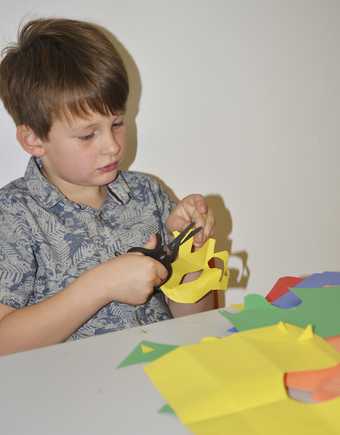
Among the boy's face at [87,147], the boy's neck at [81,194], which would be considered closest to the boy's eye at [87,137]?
the boy's face at [87,147]

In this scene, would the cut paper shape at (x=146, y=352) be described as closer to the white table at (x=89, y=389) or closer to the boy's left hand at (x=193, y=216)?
the white table at (x=89, y=389)

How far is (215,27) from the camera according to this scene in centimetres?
114

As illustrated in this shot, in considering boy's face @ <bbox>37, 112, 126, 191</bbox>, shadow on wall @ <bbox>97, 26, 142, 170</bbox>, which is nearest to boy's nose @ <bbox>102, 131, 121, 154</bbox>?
boy's face @ <bbox>37, 112, 126, 191</bbox>

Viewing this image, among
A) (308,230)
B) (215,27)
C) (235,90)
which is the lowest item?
(308,230)

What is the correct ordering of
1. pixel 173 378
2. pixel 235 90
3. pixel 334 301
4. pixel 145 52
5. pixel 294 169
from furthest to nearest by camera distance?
1. pixel 294 169
2. pixel 235 90
3. pixel 145 52
4. pixel 334 301
5. pixel 173 378

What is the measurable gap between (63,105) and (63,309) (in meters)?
0.29

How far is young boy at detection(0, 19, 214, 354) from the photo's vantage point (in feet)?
2.59

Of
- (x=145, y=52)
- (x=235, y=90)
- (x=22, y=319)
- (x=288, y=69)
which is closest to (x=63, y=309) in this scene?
(x=22, y=319)

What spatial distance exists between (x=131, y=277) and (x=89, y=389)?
188 millimetres

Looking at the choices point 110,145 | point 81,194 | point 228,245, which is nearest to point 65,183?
point 81,194

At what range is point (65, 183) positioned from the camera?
0.90m

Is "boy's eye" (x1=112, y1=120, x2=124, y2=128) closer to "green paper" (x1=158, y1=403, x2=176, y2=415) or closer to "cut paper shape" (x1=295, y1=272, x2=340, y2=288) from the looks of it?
"cut paper shape" (x1=295, y1=272, x2=340, y2=288)

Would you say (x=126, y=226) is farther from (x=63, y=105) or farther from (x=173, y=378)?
(x=173, y=378)

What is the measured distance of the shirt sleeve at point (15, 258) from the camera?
76 cm
